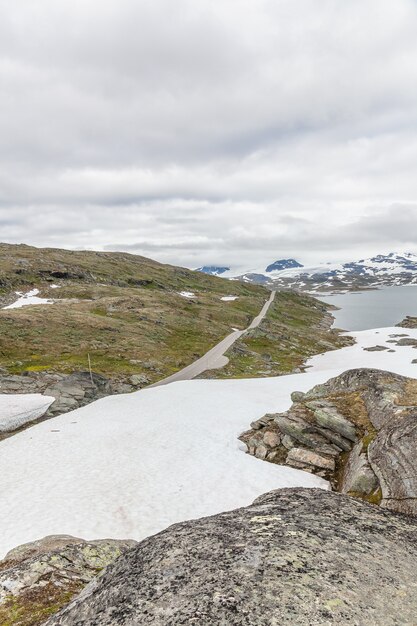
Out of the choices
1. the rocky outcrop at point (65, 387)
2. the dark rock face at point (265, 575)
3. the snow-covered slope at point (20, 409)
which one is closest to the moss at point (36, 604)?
the dark rock face at point (265, 575)

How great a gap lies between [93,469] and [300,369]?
69.3 m

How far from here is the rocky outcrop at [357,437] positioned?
1404 cm

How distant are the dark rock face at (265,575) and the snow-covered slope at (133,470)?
10052 mm

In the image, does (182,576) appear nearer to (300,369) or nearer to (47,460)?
(47,460)

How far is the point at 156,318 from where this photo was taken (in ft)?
379

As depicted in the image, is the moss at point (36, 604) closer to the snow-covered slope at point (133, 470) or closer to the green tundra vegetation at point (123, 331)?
the snow-covered slope at point (133, 470)

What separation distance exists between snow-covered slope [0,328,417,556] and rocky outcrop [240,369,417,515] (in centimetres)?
145

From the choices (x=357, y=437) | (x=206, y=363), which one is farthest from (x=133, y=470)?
(x=206, y=363)

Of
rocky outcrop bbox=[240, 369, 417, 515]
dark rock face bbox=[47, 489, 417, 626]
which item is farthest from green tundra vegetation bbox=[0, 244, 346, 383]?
dark rock face bbox=[47, 489, 417, 626]

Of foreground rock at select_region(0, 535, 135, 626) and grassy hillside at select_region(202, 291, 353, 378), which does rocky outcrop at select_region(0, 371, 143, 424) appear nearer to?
grassy hillside at select_region(202, 291, 353, 378)

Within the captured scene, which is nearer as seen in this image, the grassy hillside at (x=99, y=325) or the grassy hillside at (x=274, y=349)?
the grassy hillside at (x=99, y=325)

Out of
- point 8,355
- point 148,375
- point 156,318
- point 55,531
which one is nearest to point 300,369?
point 148,375

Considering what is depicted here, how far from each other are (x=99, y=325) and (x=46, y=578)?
89.2m

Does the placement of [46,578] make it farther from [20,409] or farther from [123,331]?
[123,331]
